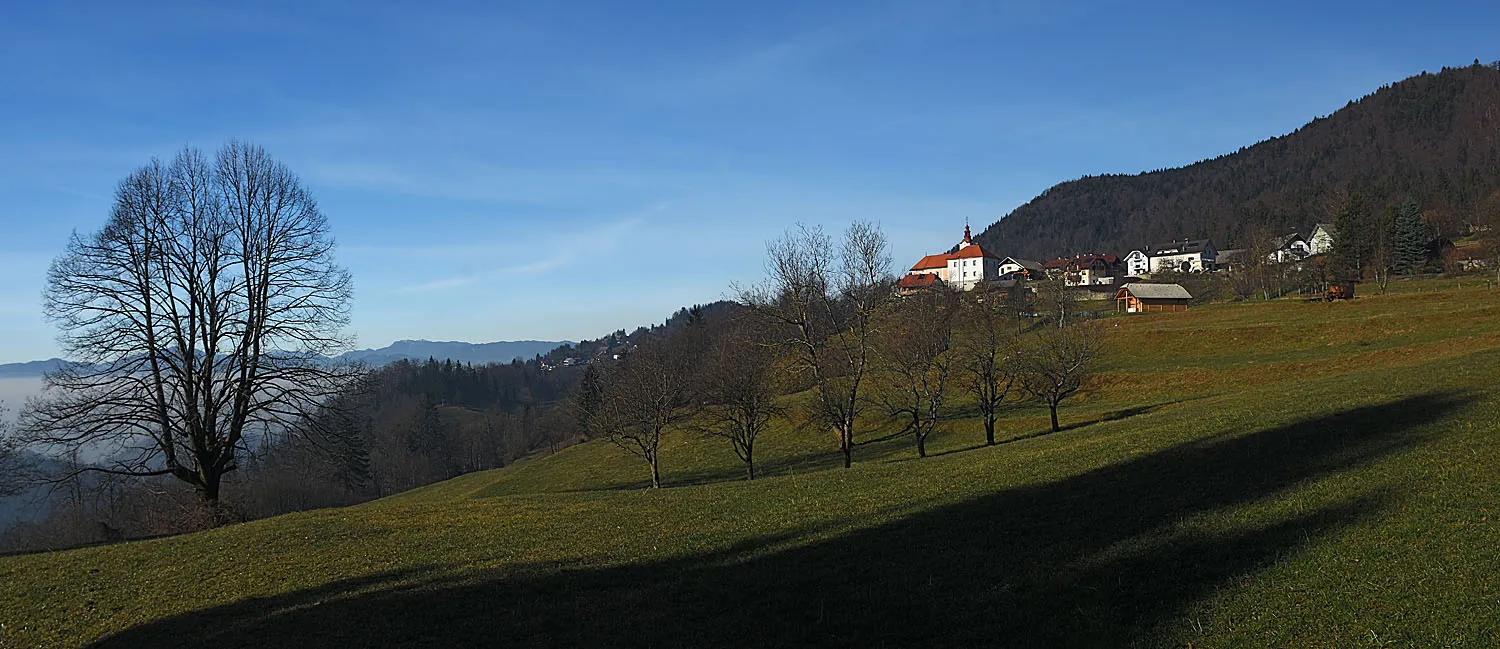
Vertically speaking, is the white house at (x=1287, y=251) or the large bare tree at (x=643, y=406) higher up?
the white house at (x=1287, y=251)

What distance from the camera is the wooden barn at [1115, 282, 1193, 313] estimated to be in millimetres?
107250

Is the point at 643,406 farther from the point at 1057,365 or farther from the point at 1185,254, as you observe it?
the point at 1185,254

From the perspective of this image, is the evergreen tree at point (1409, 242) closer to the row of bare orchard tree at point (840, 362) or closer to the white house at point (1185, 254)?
the white house at point (1185, 254)

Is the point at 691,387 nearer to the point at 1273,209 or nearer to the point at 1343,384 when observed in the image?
the point at 1343,384

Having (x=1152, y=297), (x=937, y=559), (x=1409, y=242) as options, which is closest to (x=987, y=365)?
(x=937, y=559)

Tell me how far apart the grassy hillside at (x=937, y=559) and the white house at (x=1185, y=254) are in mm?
170953

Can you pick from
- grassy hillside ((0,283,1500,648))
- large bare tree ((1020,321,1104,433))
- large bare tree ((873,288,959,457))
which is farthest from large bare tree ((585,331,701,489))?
large bare tree ((1020,321,1104,433))

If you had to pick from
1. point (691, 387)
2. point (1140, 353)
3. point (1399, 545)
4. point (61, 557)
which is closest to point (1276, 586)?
point (1399, 545)

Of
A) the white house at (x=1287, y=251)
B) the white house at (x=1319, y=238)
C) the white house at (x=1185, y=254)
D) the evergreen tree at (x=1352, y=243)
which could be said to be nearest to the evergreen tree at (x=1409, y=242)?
the evergreen tree at (x=1352, y=243)

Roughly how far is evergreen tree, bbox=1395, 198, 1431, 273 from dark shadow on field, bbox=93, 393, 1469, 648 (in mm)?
115046

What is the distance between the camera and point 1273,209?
196 metres

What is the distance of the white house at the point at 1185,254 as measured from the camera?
179 metres

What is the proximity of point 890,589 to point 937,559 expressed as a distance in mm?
1744

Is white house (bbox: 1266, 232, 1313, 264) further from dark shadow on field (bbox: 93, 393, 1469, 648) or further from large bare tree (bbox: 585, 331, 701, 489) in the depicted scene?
dark shadow on field (bbox: 93, 393, 1469, 648)
